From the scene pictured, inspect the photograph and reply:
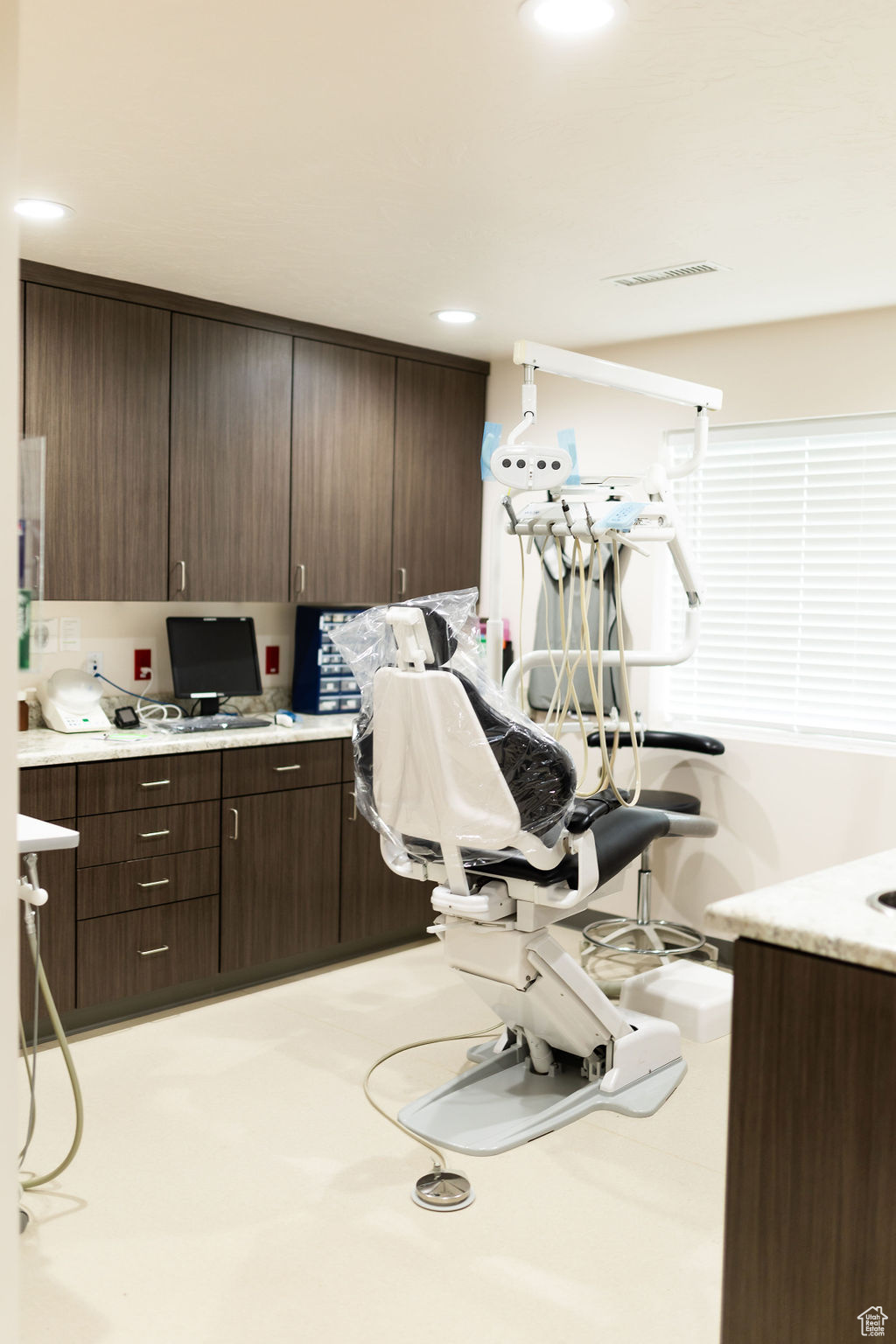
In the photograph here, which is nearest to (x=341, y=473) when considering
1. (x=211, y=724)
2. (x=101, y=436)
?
(x=101, y=436)

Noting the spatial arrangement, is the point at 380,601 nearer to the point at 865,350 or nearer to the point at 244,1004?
the point at 244,1004

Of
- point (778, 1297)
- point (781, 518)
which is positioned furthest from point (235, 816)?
point (778, 1297)

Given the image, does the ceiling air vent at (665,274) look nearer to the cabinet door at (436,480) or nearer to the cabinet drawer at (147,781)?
the cabinet door at (436,480)

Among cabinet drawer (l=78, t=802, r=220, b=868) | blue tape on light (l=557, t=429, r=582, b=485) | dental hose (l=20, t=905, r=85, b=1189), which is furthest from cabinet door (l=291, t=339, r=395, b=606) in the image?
dental hose (l=20, t=905, r=85, b=1189)

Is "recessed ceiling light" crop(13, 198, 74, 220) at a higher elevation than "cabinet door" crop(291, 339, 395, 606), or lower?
higher

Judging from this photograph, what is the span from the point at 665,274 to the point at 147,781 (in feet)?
7.54

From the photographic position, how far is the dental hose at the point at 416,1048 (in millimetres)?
2807

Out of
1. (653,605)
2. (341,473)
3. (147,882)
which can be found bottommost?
(147,882)

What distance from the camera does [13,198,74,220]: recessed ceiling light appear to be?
2988 millimetres

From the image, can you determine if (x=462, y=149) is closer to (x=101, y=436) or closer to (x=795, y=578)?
(x=101, y=436)

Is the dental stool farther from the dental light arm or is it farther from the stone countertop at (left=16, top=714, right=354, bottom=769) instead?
the dental light arm

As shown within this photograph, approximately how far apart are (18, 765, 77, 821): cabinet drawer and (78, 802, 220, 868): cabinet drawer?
9cm

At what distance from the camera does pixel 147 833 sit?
365 centimetres

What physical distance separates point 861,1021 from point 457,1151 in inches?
66.0
